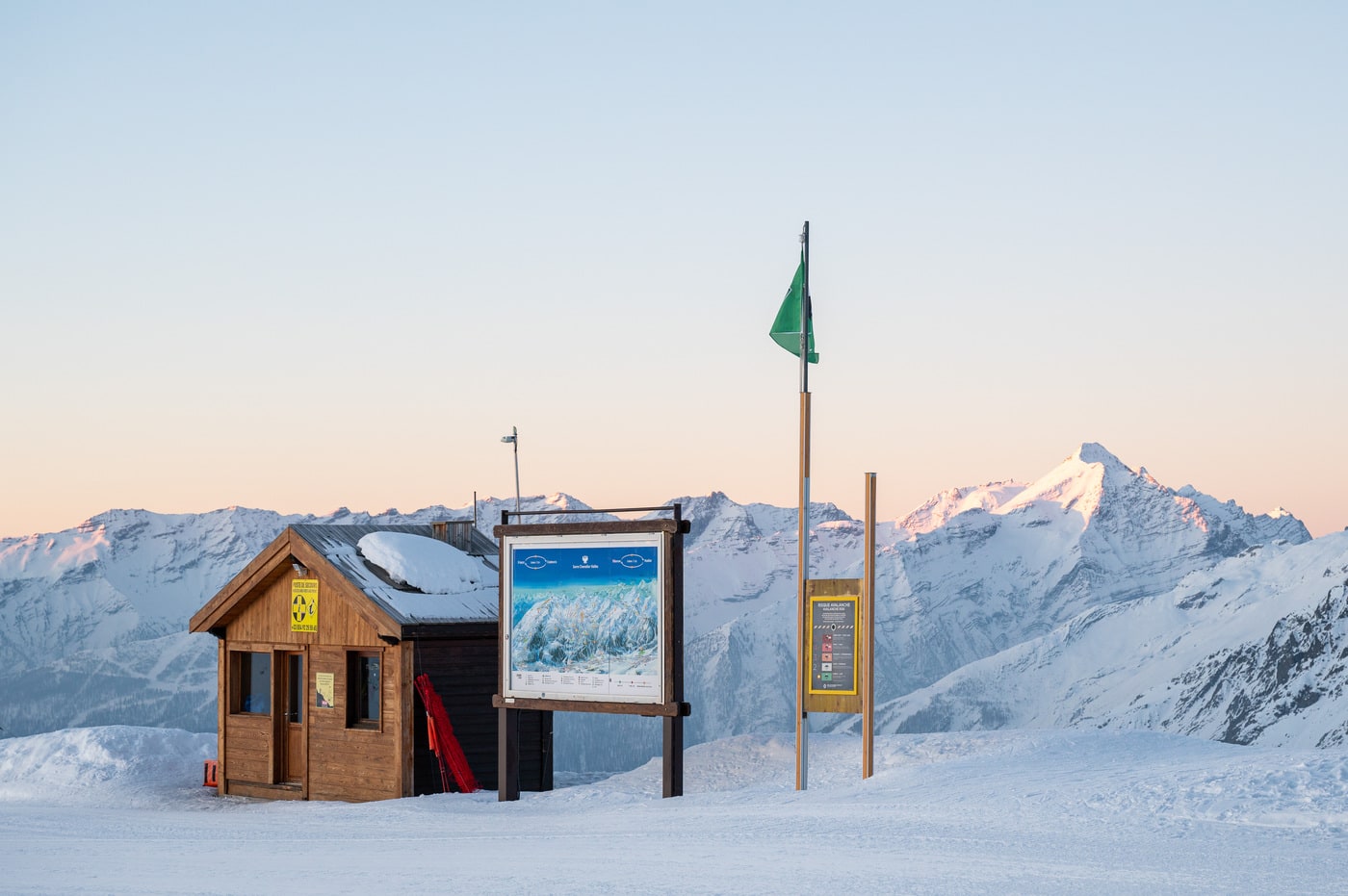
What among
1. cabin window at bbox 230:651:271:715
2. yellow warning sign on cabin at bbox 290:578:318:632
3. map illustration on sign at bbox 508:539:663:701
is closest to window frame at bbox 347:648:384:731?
yellow warning sign on cabin at bbox 290:578:318:632

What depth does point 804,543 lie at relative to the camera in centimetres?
1909

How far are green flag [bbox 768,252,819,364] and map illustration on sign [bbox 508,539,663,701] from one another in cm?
294

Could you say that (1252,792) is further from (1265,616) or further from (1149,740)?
(1265,616)

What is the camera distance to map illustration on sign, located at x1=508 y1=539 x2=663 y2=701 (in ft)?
66.0

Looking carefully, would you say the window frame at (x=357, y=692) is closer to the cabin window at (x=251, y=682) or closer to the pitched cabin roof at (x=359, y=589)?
the pitched cabin roof at (x=359, y=589)

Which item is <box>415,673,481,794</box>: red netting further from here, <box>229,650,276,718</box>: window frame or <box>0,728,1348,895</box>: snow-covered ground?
<box>229,650,276,718</box>: window frame

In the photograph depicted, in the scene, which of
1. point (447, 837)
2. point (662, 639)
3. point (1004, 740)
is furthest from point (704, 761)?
point (447, 837)

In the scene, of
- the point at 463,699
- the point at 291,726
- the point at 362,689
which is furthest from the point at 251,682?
the point at 463,699

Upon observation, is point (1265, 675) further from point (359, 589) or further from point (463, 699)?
point (359, 589)

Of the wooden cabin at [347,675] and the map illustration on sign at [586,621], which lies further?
the wooden cabin at [347,675]

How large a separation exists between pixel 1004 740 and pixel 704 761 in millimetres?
4696

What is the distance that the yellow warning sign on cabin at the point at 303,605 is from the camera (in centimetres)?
2370

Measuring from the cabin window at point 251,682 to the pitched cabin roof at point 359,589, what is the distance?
763mm

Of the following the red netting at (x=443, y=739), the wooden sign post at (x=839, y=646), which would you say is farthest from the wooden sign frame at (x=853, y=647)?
the red netting at (x=443, y=739)
